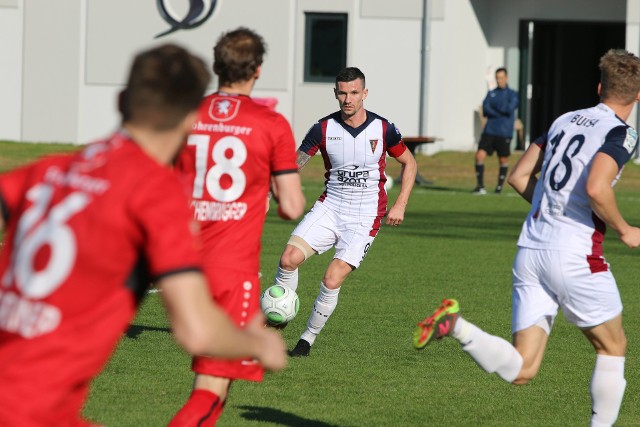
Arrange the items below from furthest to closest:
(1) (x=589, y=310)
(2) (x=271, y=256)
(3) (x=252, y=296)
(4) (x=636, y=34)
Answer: (4) (x=636, y=34), (2) (x=271, y=256), (1) (x=589, y=310), (3) (x=252, y=296)

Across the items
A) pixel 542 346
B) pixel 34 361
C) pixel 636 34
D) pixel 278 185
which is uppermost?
pixel 636 34

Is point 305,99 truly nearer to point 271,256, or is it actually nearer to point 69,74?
point 69,74

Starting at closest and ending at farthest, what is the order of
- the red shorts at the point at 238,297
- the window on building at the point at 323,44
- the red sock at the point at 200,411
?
the red sock at the point at 200,411
the red shorts at the point at 238,297
the window on building at the point at 323,44

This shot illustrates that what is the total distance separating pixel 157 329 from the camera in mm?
9625

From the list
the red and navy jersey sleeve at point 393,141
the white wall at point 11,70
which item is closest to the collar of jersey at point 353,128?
the red and navy jersey sleeve at point 393,141

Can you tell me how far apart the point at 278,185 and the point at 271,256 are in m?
9.22

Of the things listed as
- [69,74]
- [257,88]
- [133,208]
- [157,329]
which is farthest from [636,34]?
[133,208]

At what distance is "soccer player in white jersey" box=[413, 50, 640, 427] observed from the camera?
5.73 meters

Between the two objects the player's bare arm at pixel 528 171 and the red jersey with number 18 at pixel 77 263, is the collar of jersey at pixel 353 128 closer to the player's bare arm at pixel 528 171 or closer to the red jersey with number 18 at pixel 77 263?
the player's bare arm at pixel 528 171

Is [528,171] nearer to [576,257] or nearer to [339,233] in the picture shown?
[576,257]

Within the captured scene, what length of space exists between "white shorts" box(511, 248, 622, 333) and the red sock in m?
1.62

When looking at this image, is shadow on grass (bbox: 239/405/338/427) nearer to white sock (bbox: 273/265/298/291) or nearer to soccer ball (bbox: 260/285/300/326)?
soccer ball (bbox: 260/285/300/326)

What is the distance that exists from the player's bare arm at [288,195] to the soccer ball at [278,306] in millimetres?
3162

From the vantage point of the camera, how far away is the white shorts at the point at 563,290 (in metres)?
5.77
